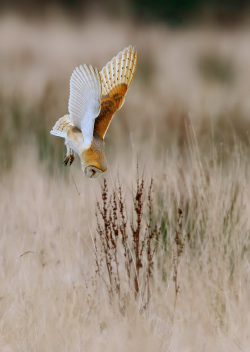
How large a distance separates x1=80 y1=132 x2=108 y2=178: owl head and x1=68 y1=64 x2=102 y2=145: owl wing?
0.13 feet

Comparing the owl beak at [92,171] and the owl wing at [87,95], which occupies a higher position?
the owl wing at [87,95]

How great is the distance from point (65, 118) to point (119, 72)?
321 millimetres

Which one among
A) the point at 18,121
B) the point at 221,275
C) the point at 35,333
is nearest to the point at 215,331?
the point at 221,275

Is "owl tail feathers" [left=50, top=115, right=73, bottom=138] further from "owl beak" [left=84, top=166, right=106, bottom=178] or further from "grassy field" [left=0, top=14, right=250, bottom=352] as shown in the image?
"grassy field" [left=0, top=14, right=250, bottom=352]

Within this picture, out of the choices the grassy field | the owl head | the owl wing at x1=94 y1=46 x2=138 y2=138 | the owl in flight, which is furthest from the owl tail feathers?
the grassy field

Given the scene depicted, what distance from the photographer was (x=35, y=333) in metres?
3.31

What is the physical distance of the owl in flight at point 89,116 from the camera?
2207 mm

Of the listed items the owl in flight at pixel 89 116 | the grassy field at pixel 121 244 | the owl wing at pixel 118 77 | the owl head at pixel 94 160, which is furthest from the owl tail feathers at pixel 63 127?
the grassy field at pixel 121 244

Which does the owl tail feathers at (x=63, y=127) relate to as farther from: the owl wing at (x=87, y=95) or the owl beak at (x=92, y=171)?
the owl beak at (x=92, y=171)

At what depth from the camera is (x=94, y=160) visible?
2.18 m

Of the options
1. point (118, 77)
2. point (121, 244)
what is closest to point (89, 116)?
point (118, 77)

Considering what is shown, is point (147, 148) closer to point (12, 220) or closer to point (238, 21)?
point (12, 220)

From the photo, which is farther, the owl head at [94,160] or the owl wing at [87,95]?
the owl wing at [87,95]

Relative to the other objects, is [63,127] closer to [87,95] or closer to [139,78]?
[87,95]
